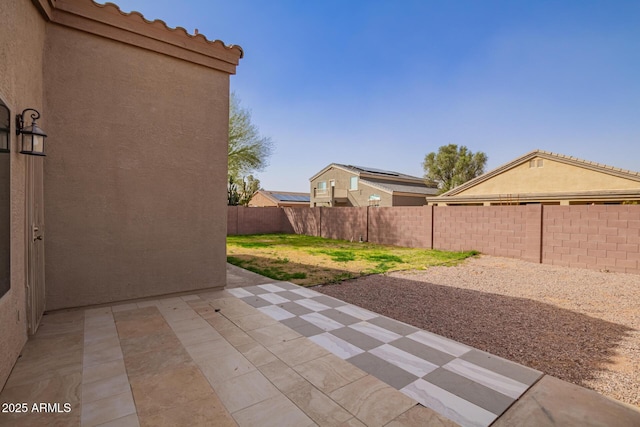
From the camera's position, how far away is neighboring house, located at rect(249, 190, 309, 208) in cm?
3499

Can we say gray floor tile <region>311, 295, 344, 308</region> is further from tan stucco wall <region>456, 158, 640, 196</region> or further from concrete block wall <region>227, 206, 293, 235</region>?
tan stucco wall <region>456, 158, 640, 196</region>

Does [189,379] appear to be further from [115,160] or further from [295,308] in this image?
[115,160]

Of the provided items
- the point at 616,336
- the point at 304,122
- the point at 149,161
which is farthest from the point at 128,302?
the point at 304,122

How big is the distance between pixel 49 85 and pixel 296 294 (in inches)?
183

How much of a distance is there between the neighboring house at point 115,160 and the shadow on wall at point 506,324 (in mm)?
3000

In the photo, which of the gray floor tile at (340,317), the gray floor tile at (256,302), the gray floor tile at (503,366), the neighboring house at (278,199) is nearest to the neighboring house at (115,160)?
the gray floor tile at (256,302)

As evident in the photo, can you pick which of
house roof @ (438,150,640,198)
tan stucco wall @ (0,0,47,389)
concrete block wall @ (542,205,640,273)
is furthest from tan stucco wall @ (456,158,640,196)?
tan stucco wall @ (0,0,47,389)

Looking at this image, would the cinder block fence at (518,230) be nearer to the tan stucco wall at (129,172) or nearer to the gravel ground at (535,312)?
the gravel ground at (535,312)

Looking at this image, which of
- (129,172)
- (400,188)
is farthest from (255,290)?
(400,188)

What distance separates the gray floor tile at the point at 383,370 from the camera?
7.96 ft

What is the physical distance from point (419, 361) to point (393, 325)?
37.8 inches

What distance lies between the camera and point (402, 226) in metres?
13.2

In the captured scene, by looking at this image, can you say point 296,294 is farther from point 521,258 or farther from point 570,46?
point 570,46

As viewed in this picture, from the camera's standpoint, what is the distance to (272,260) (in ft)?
29.9
